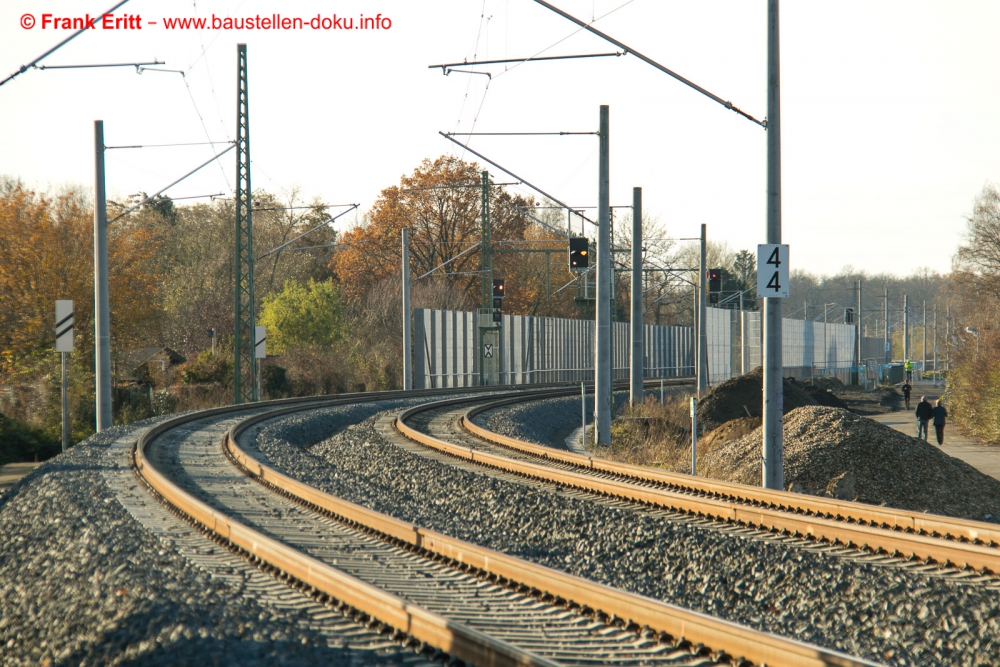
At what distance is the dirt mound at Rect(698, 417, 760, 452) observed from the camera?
22.0m

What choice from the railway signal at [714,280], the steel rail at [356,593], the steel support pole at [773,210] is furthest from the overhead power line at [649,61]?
the railway signal at [714,280]

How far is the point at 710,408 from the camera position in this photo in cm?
3009

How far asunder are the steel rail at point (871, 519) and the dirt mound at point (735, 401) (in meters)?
16.9

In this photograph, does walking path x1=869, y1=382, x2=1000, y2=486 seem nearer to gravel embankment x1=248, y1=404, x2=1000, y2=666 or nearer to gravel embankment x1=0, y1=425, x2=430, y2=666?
gravel embankment x1=248, y1=404, x2=1000, y2=666

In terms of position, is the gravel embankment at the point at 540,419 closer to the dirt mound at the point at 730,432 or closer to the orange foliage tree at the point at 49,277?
the dirt mound at the point at 730,432

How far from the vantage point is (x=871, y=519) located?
368 inches

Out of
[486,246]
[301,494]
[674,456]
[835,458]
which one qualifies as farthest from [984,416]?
[301,494]

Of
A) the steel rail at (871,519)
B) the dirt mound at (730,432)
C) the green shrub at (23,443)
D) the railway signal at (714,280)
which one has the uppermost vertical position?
the railway signal at (714,280)

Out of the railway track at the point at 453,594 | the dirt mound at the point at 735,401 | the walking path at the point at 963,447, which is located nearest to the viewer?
the railway track at the point at 453,594

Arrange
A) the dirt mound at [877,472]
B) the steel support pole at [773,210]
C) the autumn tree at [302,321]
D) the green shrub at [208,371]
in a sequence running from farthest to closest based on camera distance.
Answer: the autumn tree at [302,321], the green shrub at [208,371], the dirt mound at [877,472], the steel support pole at [773,210]

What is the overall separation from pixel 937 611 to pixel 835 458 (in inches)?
364

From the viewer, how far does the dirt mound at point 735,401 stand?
2977 cm

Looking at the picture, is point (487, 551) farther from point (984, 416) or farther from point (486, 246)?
point (486, 246)

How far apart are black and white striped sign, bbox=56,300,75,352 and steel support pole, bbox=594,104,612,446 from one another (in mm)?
11419
